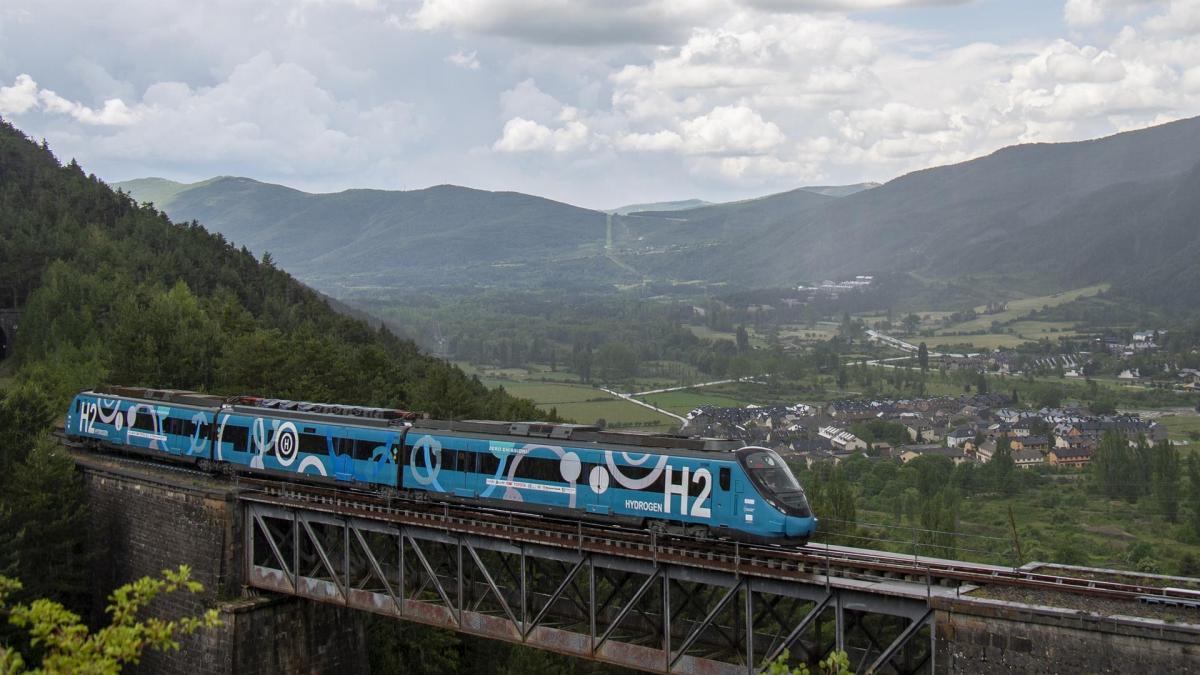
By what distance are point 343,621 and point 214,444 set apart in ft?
33.8

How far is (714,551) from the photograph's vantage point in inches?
1196

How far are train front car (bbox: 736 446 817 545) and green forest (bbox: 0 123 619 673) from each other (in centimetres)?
2031

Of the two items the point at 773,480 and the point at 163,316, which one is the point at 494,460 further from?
the point at 163,316

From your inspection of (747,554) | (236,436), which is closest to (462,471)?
(747,554)

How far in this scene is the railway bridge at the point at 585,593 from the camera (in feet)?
76.8

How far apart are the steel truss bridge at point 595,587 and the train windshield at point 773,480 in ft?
5.14

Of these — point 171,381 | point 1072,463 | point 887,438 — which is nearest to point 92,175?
point 171,381

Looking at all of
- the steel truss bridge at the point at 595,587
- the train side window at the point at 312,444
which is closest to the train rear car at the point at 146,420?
the steel truss bridge at the point at 595,587

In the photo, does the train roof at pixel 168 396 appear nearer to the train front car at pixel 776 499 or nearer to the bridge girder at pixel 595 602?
the bridge girder at pixel 595 602

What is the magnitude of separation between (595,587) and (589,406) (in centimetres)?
13649

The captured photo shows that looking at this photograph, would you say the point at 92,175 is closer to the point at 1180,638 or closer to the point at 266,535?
the point at 266,535

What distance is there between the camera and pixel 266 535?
40406mm

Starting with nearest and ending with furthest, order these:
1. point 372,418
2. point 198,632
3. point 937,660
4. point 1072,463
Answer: point 937,660 < point 198,632 < point 372,418 < point 1072,463

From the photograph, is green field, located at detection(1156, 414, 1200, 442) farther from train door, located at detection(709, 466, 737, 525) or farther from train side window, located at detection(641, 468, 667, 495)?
train door, located at detection(709, 466, 737, 525)
